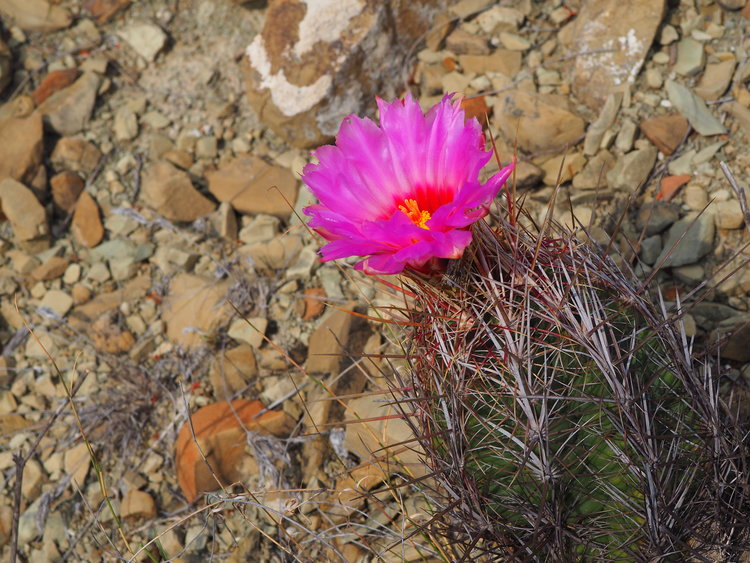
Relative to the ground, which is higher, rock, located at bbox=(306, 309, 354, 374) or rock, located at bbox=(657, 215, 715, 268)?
rock, located at bbox=(306, 309, 354, 374)

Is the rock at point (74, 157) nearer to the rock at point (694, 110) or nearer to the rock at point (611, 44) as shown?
the rock at point (611, 44)

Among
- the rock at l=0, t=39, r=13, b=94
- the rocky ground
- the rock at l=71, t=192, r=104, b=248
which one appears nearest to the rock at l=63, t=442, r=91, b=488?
the rocky ground

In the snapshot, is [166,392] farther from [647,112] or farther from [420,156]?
[647,112]

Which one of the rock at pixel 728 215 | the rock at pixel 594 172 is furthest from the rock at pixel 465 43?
the rock at pixel 728 215

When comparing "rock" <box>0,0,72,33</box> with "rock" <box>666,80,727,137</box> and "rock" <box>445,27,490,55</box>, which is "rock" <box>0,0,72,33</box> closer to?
"rock" <box>445,27,490,55</box>

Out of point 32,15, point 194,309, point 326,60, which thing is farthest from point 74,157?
point 326,60
